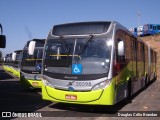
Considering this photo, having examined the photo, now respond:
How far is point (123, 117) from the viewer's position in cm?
866

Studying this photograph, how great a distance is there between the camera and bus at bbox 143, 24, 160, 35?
55562 mm

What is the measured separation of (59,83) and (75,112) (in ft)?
3.54

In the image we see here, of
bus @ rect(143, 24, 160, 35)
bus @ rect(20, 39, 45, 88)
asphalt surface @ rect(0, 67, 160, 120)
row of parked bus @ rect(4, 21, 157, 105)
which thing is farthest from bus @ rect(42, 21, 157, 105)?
bus @ rect(143, 24, 160, 35)

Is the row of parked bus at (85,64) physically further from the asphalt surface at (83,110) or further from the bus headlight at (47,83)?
the asphalt surface at (83,110)

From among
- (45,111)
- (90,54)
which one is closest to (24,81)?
(45,111)

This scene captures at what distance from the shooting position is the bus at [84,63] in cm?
875

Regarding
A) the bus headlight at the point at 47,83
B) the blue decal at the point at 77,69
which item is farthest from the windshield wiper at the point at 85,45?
the bus headlight at the point at 47,83

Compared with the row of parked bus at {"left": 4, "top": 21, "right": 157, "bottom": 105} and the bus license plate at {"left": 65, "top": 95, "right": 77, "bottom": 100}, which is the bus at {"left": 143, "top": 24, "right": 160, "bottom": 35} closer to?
the row of parked bus at {"left": 4, "top": 21, "right": 157, "bottom": 105}

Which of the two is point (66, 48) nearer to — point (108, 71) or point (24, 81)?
point (108, 71)

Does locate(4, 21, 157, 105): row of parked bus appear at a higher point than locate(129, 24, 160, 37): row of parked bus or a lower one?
lower

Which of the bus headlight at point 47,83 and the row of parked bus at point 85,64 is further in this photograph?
the bus headlight at point 47,83

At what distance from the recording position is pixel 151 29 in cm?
5581

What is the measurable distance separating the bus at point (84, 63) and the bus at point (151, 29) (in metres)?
47.3

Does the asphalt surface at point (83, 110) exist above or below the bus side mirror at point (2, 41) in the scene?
below
